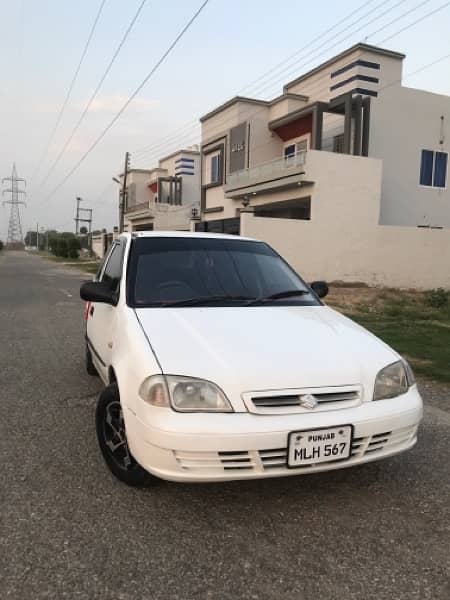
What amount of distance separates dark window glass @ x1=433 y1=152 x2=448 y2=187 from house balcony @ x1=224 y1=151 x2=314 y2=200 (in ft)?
28.6

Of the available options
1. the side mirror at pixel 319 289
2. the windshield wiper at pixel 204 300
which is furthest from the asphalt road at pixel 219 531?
the side mirror at pixel 319 289

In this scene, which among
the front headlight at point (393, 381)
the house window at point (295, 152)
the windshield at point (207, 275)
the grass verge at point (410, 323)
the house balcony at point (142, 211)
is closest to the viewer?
the front headlight at point (393, 381)

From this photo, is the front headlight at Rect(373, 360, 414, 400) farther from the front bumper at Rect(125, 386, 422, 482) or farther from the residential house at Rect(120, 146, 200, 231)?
the residential house at Rect(120, 146, 200, 231)

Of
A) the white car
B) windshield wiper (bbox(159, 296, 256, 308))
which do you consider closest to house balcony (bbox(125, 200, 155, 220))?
windshield wiper (bbox(159, 296, 256, 308))

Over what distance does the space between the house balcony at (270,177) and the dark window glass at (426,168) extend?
7.84 meters

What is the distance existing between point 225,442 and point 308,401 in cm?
51

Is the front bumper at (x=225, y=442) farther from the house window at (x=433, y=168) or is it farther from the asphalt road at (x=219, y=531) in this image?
the house window at (x=433, y=168)

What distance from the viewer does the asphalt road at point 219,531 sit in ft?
7.26

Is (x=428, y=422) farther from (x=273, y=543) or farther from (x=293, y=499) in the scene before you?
(x=273, y=543)

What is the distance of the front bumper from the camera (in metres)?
2.50

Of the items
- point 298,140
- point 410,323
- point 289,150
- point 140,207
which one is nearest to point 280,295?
point 410,323

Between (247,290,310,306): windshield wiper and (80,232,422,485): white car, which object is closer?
(80,232,422,485): white car

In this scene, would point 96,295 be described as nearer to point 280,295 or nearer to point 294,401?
point 280,295

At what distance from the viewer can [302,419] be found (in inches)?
102
